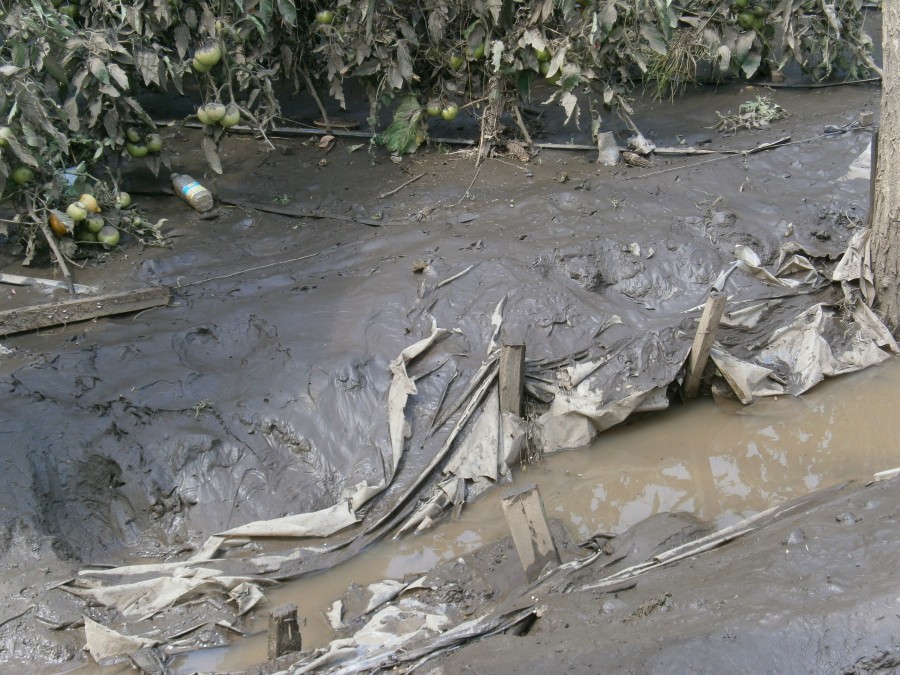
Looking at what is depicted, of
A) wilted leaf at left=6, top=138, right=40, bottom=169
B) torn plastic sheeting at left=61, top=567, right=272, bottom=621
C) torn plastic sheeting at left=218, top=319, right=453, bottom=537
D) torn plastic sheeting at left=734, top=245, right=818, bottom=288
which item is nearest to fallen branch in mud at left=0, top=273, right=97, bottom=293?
wilted leaf at left=6, top=138, right=40, bottom=169

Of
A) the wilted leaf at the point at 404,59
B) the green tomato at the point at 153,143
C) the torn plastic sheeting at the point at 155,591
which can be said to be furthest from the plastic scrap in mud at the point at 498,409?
the green tomato at the point at 153,143

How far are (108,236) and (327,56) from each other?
7.46 feet

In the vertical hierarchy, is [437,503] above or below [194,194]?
below

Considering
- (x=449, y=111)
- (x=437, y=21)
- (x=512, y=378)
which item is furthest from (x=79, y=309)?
(x=437, y=21)

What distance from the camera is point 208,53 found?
595 centimetres

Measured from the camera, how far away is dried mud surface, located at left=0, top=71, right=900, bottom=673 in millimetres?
3225

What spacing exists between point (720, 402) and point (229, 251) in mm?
3438

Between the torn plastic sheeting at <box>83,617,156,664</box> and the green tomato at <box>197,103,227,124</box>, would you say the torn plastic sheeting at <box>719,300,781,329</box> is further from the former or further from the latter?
the torn plastic sheeting at <box>83,617,156,664</box>

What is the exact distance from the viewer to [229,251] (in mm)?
6125

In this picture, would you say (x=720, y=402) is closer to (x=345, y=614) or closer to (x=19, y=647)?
(x=345, y=614)

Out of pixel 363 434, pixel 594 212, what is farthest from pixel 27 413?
pixel 594 212

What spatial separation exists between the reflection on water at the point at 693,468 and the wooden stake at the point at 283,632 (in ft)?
1.86

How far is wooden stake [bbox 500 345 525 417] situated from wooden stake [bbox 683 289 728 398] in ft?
3.44

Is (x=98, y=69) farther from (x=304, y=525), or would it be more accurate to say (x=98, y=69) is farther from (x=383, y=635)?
(x=383, y=635)
